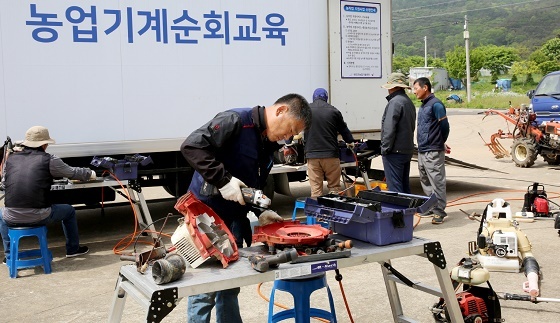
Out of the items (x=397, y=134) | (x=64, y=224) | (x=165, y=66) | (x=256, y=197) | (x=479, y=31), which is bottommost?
(x=64, y=224)

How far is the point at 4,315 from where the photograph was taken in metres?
4.80

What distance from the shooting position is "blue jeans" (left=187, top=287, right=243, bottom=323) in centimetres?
340

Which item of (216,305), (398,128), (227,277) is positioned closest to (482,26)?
(398,128)

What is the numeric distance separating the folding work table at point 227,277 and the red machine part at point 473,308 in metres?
0.26

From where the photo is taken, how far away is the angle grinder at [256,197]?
3104 millimetres

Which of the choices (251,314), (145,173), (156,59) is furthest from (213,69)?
(251,314)

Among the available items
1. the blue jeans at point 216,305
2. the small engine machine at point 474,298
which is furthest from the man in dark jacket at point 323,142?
the blue jeans at point 216,305

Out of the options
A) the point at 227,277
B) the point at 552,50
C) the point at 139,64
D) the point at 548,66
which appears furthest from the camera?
the point at 552,50

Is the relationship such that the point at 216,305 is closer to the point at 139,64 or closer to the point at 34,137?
the point at 34,137

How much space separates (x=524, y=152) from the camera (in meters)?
→ 13.4

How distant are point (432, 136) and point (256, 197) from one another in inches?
191

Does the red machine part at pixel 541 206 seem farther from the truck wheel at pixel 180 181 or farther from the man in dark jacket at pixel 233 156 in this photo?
the man in dark jacket at pixel 233 156

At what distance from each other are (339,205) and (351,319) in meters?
1.05

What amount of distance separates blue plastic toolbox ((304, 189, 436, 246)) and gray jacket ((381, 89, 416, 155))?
3582 mm
